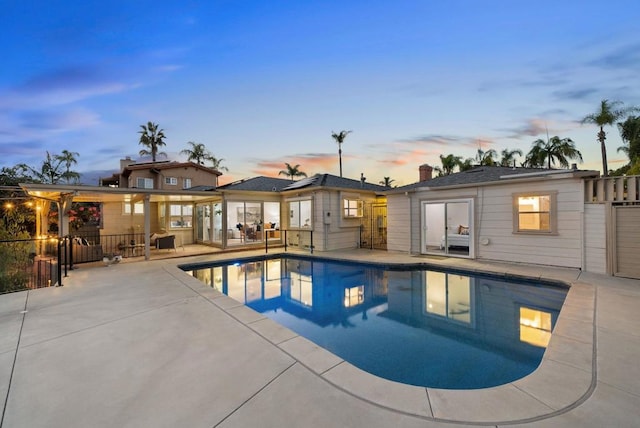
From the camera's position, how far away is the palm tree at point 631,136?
656 inches

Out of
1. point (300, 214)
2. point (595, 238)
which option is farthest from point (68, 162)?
point (595, 238)

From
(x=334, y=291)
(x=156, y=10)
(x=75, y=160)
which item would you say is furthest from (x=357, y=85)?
(x=75, y=160)

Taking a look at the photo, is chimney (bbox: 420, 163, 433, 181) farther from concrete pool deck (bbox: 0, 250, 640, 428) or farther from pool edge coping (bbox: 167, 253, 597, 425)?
pool edge coping (bbox: 167, 253, 597, 425)

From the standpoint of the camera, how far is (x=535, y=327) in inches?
175

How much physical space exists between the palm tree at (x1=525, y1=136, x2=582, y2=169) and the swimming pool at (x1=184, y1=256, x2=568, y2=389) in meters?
23.5

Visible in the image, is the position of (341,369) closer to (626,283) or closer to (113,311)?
(113,311)

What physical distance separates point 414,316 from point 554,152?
26.8 m

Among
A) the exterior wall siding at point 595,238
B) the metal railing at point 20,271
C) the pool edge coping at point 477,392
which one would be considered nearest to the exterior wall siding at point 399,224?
the exterior wall siding at point 595,238

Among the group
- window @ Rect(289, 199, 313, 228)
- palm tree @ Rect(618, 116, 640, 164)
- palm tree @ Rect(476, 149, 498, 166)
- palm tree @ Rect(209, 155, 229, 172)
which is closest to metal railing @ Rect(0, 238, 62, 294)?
window @ Rect(289, 199, 313, 228)

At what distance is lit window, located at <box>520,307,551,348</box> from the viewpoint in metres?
4.01

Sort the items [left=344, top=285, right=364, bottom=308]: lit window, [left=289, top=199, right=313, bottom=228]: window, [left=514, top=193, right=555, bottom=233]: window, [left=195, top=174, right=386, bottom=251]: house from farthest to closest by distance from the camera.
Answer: [left=289, top=199, right=313, bottom=228]: window, [left=195, top=174, right=386, bottom=251]: house, [left=514, top=193, right=555, bottom=233]: window, [left=344, top=285, right=364, bottom=308]: lit window

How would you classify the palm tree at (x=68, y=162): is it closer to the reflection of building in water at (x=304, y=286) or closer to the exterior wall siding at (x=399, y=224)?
the reflection of building in water at (x=304, y=286)

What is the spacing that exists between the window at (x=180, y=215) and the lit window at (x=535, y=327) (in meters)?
13.6

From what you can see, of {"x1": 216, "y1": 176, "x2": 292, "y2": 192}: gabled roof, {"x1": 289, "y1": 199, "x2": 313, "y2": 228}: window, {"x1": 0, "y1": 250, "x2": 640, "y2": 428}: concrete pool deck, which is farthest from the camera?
{"x1": 216, "y1": 176, "x2": 292, "y2": 192}: gabled roof
